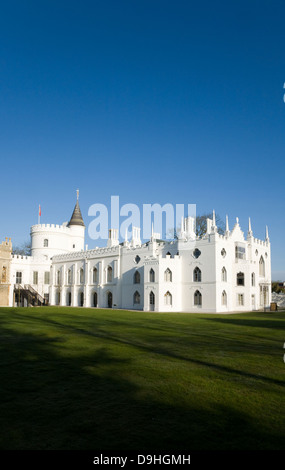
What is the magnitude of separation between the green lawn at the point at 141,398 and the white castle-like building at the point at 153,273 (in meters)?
27.9

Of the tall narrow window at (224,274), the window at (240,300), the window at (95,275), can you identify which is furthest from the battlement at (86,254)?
the window at (240,300)

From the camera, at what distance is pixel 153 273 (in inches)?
1623

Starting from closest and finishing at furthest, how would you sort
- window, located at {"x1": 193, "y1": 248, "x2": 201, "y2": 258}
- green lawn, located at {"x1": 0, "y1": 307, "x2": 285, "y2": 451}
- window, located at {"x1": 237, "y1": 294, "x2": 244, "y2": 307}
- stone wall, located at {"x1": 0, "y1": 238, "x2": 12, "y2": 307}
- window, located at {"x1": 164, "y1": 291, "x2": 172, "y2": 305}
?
green lawn, located at {"x1": 0, "y1": 307, "x2": 285, "y2": 451}
window, located at {"x1": 193, "y1": 248, "x2": 201, "y2": 258}
window, located at {"x1": 237, "y1": 294, "x2": 244, "y2": 307}
window, located at {"x1": 164, "y1": 291, "x2": 172, "y2": 305}
stone wall, located at {"x1": 0, "y1": 238, "x2": 12, "y2": 307}

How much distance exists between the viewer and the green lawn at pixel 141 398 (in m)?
4.81

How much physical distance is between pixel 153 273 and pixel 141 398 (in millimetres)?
34786

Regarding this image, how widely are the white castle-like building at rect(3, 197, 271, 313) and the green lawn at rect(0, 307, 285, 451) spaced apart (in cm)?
2787

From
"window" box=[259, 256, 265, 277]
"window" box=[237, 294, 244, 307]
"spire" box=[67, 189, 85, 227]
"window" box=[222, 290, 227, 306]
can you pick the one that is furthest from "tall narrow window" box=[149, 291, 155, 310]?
"spire" box=[67, 189, 85, 227]

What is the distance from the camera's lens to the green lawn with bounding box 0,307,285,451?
4.81 meters

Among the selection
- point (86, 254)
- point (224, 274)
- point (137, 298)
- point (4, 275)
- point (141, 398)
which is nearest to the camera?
point (141, 398)

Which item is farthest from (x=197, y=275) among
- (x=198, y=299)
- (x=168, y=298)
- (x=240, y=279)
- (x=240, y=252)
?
(x=240, y=252)

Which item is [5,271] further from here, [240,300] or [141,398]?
[141,398]

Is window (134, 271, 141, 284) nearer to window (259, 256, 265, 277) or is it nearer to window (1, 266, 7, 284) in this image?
window (259, 256, 265, 277)

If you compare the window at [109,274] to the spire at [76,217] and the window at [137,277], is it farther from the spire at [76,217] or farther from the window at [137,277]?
the spire at [76,217]
